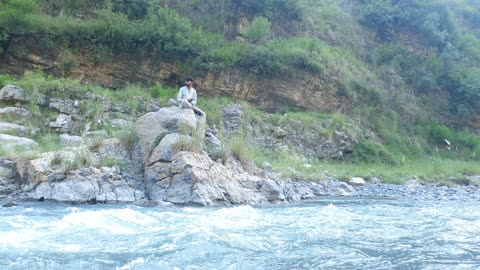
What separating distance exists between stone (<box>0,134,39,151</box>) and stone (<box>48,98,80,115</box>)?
4.91 meters

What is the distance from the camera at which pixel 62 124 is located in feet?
53.9

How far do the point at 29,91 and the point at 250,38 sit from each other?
13630 mm

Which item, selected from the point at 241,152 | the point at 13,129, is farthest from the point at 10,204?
the point at 13,129

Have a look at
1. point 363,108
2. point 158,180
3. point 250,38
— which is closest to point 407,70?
point 363,108

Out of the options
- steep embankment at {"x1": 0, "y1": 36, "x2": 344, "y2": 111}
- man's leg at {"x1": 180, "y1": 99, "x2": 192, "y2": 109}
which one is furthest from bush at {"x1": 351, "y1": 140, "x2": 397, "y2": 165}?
man's leg at {"x1": 180, "y1": 99, "x2": 192, "y2": 109}

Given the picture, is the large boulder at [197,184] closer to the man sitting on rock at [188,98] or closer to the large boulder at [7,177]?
the man sitting on rock at [188,98]

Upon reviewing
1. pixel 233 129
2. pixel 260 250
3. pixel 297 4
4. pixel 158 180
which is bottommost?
pixel 233 129

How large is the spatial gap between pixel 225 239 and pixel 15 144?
25.8ft

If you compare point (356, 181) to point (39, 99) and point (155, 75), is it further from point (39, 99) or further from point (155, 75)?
point (39, 99)

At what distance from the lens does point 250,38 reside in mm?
26938

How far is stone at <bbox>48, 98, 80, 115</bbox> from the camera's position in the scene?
56.3ft

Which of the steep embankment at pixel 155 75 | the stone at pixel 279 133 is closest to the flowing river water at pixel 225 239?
the stone at pixel 279 133

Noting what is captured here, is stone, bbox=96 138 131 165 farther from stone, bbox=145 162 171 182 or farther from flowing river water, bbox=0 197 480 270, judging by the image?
flowing river water, bbox=0 197 480 270

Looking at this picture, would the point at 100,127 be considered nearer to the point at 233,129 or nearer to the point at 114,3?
the point at 233,129
